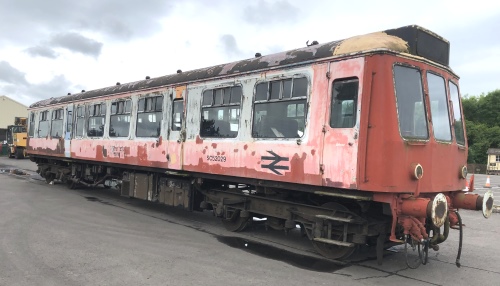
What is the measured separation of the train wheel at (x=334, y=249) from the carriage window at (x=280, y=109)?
47.6 inches

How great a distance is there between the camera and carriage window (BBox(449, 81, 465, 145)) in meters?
6.61

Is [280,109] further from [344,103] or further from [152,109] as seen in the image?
[152,109]

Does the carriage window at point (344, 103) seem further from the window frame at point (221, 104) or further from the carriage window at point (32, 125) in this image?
the carriage window at point (32, 125)

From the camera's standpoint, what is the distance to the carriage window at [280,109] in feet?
21.2

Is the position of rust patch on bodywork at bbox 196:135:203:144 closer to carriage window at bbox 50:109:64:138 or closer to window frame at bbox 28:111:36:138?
carriage window at bbox 50:109:64:138

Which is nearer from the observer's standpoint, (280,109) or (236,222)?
(280,109)

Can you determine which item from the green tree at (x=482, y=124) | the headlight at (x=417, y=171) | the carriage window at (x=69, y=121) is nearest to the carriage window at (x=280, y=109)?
the headlight at (x=417, y=171)

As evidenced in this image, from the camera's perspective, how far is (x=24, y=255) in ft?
19.9

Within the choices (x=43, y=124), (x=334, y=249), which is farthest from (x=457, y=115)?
(x=43, y=124)

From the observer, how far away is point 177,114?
9.09 metres

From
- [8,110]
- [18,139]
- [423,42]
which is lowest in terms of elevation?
[18,139]

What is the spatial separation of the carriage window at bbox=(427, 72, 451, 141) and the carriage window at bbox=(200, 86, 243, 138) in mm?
3161

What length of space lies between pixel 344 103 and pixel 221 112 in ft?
9.24

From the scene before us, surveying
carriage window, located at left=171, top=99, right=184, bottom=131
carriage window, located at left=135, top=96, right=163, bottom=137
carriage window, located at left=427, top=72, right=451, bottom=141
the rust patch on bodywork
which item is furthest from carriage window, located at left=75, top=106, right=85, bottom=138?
carriage window, located at left=427, top=72, right=451, bottom=141
